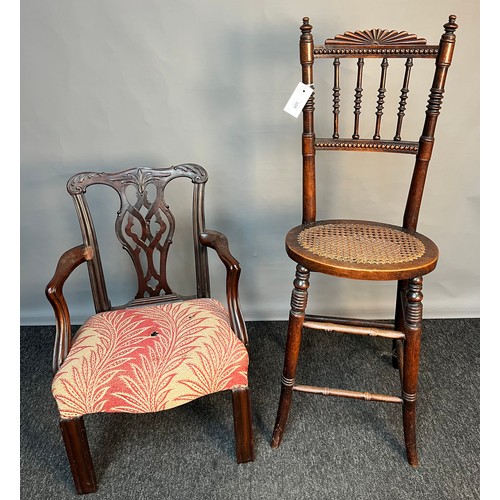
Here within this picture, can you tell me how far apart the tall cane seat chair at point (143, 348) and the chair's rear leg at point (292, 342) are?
0.13m

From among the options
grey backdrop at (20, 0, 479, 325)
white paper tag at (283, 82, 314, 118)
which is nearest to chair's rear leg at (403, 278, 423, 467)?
white paper tag at (283, 82, 314, 118)

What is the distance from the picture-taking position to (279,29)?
1.85 m

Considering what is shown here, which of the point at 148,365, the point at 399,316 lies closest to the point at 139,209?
the point at 148,365

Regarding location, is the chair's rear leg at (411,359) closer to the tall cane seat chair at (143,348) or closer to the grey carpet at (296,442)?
the grey carpet at (296,442)

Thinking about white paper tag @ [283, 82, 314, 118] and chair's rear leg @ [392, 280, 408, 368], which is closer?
white paper tag @ [283, 82, 314, 118]

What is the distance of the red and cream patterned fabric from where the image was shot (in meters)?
1.30

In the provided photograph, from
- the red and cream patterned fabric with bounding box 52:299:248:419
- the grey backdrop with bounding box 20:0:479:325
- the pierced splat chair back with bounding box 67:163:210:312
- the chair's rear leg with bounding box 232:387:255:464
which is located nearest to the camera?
the red and cream patterned fabric with bounding box 52:299:248:419

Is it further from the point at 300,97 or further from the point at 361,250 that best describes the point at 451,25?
the point at 361,250

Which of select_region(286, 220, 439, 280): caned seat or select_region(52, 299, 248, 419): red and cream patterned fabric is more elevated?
select_region(286, 220, 439, 280): caned seat

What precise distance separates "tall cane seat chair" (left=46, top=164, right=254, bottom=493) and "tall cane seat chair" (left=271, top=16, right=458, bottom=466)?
20 centimetres

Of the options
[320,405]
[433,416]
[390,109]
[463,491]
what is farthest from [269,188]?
[463,491]

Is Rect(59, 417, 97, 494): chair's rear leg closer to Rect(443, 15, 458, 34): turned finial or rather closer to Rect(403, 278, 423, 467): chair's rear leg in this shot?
Rect(403, 278, 423, 467): chair's rear leg

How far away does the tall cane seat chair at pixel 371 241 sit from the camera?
136 cm
